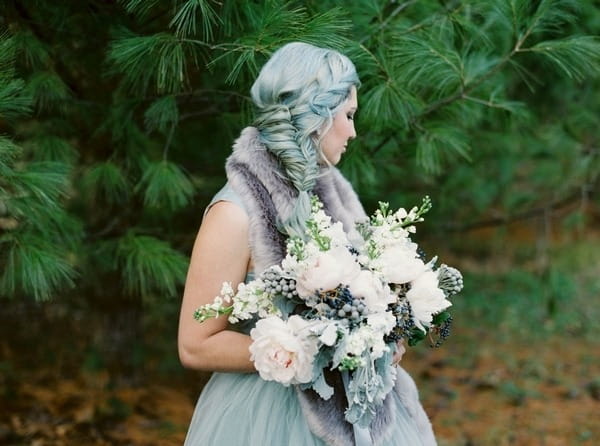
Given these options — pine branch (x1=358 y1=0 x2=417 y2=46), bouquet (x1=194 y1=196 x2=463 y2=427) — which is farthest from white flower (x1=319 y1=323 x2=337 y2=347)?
pine branch (x1=358 y1=0 x2=417 y2=46)

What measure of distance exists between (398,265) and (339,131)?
0.42 m

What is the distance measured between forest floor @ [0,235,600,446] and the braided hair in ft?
7.49

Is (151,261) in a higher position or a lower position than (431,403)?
higher

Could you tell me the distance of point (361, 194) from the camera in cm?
366

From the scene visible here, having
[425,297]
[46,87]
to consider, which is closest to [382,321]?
[425,297]

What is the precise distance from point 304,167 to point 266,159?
4.0 inches

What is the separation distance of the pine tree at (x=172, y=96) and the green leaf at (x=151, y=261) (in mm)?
10

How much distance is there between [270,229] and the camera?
1.89 meters

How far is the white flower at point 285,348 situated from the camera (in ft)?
5.31

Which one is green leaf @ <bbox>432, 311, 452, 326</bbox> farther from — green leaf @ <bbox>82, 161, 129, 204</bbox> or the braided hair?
green leaf @ <bbox>82, 161, 129, 204</bbox>

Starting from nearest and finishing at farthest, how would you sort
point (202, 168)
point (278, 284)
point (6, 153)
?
point (278, 284) → point (6, 153) → point (202, 168)

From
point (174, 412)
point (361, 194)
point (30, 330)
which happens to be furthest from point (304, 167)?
point (30, 330)

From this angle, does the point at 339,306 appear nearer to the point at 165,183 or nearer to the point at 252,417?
the point at 252,417

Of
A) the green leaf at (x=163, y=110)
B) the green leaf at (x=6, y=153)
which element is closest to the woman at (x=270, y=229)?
the green leaf at (x=6, y=153)
